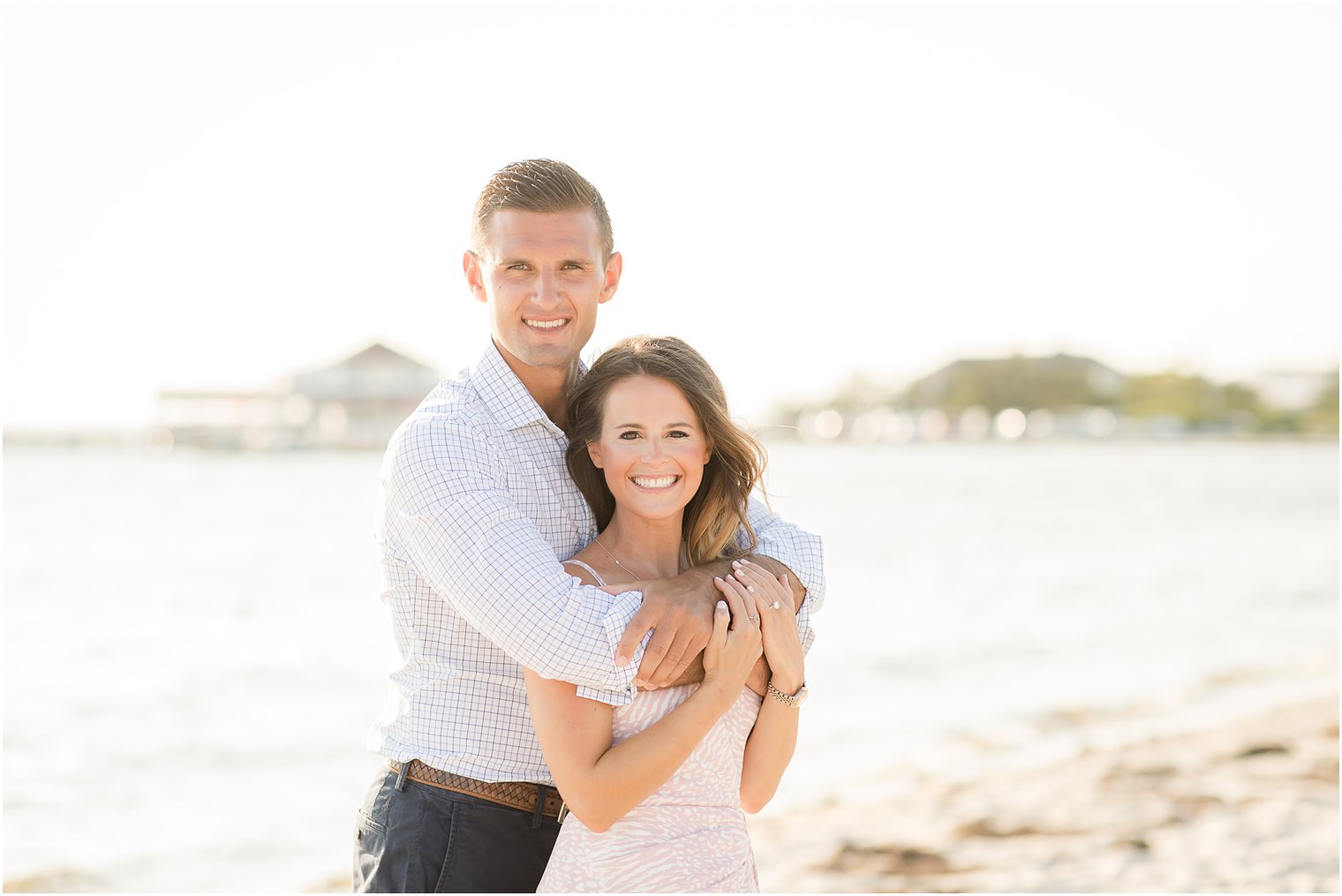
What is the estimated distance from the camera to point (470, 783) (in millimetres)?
2465

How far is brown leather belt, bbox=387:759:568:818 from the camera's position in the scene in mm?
2467

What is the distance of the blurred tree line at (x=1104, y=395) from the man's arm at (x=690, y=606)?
94621 mm

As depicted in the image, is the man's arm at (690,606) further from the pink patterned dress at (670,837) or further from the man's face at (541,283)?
the man's face at (541,283)

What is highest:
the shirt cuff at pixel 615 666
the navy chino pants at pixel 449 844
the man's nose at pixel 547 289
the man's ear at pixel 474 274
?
the man's ear at pixel 474 274

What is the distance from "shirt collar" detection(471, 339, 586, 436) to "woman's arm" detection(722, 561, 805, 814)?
0.53m

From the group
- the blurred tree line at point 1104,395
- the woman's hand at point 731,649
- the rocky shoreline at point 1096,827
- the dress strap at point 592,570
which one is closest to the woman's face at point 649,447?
the dress strap at point 592,570

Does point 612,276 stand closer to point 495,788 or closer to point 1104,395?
→ point 495,788

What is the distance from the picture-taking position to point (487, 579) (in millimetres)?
2213

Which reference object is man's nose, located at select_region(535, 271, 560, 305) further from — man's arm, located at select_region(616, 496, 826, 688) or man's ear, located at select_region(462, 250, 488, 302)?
man's arm, located at select_region(616, 496, 826, 688)

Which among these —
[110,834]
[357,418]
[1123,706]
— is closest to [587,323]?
[110,834]

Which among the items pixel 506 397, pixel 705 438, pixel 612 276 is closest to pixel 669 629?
pixel 705 438

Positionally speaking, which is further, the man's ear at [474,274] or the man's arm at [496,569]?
the man's ear at [474,274]

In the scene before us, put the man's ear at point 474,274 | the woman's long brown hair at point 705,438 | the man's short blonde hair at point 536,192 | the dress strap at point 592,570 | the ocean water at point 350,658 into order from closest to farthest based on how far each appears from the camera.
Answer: the dress strap at point 592,570 → the woman's long brown hair at point 705,438 → the man's short blonde hair at point 536,192 → the man's ear at point 474,274 → the ocean water at point 350,658

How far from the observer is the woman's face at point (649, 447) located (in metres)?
2.48
